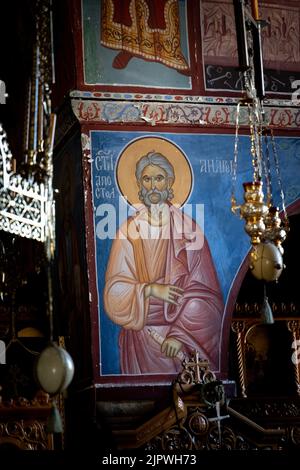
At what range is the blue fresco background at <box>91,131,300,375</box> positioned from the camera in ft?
32.0

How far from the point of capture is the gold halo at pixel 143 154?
979 cm

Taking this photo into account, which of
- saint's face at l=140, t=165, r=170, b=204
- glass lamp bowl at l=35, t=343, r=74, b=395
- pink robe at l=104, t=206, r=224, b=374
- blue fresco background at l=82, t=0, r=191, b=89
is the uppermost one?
blue fresco background at l=82, t=0, r=191, b=89

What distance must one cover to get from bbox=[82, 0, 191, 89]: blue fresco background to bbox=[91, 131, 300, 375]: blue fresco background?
45cm

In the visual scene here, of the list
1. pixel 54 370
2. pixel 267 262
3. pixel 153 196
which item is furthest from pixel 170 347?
pixel 54 370

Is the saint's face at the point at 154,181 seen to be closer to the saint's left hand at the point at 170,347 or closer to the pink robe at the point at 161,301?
the pink robe at the point at 161,301

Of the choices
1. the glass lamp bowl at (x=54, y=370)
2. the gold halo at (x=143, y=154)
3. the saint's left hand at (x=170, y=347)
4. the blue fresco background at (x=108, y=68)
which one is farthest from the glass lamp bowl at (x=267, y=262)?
the blue fresco background at (x=108, y=68)

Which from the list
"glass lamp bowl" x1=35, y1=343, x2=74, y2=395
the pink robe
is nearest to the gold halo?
the pink robe

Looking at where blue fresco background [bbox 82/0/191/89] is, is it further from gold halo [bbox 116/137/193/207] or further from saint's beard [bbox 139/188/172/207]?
saint's beard [bbox 139/188/172/207]

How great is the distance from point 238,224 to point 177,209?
22.7 inches

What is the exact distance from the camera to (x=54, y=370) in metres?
5.89

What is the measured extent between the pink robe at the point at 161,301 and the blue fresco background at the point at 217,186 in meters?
0.10

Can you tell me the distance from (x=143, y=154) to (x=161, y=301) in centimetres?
131

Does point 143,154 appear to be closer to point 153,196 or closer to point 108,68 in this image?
point 153,196
